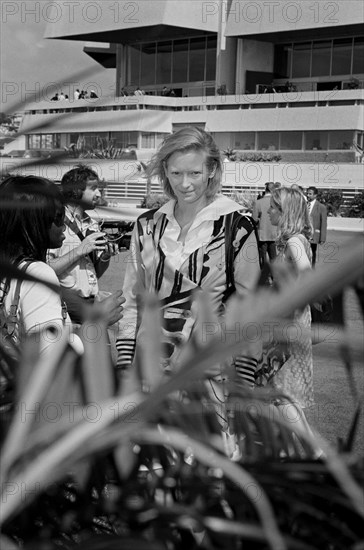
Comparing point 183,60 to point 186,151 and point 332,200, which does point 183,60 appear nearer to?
point 332,200

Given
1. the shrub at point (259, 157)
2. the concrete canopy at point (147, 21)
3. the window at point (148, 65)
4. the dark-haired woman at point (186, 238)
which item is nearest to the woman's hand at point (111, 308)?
the dark-haired woman at point (186, 238)

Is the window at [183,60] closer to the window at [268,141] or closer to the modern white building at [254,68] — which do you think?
the modern white building at [254,68]

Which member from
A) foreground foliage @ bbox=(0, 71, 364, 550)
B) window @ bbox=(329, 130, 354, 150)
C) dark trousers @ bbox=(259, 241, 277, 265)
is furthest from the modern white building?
foreground foliage @ bbox=(0, 71, 364, 550)

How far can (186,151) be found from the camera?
2.56 metres

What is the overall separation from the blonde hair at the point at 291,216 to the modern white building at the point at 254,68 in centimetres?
2474

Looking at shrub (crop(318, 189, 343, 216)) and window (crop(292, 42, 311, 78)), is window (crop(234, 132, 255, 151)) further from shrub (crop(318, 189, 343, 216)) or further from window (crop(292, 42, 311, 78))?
shrub (crop(318, 189, 343, 216))

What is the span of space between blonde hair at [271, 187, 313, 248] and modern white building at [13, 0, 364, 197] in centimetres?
2474

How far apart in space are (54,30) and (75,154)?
133 ft

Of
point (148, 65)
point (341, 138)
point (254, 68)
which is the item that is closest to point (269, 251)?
point (341, 138)

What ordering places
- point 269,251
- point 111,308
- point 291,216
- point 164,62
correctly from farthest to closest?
point 164,62 < point 269,251 < point 291,216 < point 111,308

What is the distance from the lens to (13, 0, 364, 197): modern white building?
3164 centimetres

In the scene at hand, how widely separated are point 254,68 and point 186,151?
3705 cm

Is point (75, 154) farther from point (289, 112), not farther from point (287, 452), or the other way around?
point (289, 112)

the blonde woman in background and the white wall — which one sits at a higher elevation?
the white wall
